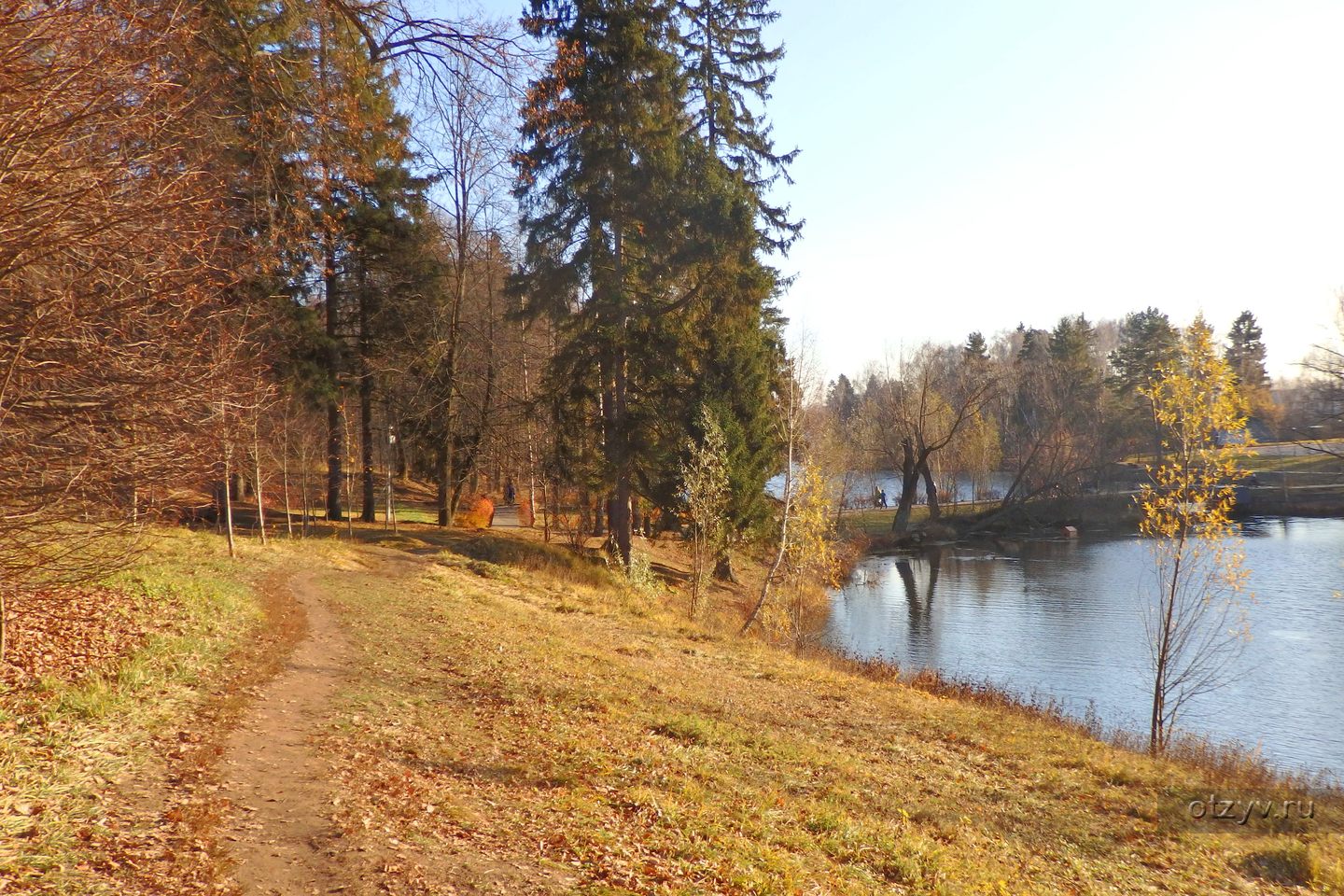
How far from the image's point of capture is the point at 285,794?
5.78 meters

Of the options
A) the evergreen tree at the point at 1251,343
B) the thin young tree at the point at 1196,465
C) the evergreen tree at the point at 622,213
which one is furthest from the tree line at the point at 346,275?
the evergreen tree at the point at 1251,343

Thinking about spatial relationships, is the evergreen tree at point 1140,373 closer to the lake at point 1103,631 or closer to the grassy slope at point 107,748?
the lake at point 1103,631

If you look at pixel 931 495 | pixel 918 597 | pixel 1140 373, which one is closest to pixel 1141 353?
pixel 1140 373

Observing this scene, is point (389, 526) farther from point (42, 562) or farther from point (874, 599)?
point (42, 562)

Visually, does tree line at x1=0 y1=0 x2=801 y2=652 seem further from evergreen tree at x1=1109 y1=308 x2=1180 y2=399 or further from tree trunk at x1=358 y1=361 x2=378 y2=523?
evergreen tree at x1=1109 y1=308 x2=1180 y2=399

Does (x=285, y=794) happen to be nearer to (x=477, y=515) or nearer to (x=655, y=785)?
(x=655, y=785)

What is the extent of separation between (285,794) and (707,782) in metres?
3.90

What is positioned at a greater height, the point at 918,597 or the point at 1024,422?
the point at 1024,422

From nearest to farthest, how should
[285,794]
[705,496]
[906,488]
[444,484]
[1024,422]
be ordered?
[285,794] → [705,496] → [444,484] → [906,488] → [1024,422]

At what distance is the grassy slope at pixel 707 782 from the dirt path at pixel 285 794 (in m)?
0.25

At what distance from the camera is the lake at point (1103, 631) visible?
17.3 metres

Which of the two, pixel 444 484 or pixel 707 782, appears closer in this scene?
pixel 707 782

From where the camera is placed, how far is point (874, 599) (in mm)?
31812

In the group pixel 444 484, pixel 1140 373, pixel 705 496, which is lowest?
pixel 705 496
